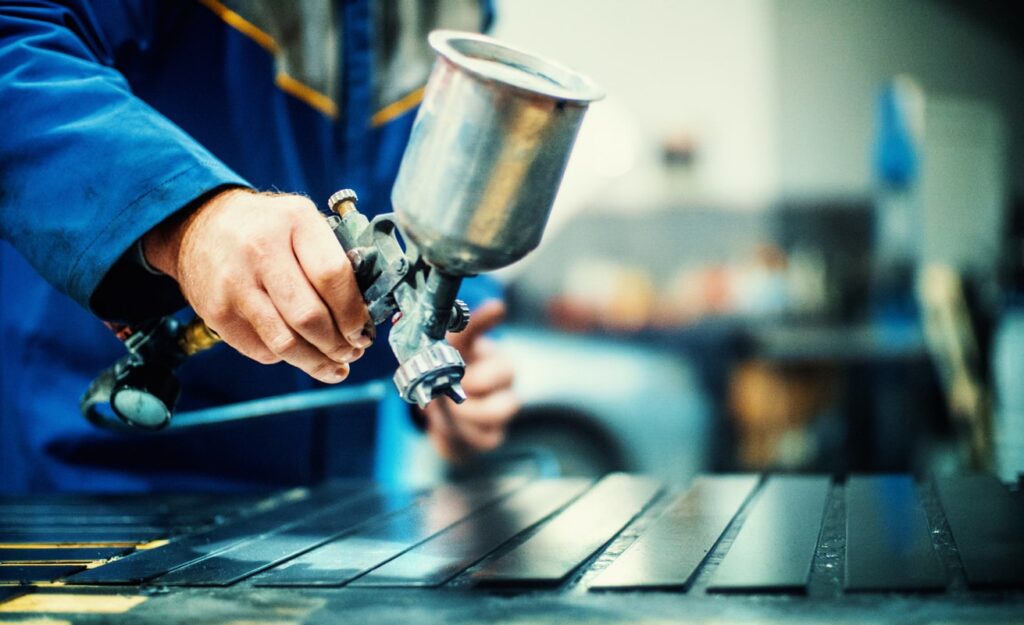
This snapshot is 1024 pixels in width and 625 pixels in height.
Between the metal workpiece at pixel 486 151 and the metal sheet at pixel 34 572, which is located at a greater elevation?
the metal workpiece at pixel 486 151

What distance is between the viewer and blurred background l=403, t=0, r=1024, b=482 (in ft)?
11.4

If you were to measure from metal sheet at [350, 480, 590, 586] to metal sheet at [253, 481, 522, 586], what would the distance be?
0.02 meters

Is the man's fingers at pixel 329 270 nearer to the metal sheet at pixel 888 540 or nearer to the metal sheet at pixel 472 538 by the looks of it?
the metal sheet at pixel 472 538

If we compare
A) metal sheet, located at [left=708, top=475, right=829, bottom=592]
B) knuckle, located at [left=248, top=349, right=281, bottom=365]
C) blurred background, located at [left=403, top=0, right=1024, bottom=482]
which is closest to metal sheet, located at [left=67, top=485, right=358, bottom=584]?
knuckle, located at [left=248, top=349, right=281, bottom=365]

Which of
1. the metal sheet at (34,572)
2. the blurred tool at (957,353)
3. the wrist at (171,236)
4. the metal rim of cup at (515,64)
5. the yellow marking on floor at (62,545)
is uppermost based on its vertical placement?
the metal rim of cup at (515,64)

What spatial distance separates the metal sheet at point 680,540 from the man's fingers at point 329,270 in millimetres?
276

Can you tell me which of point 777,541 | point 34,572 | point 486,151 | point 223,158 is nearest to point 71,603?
point 34,572

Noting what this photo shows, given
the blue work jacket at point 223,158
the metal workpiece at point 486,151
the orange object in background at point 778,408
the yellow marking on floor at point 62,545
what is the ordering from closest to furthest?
the metal workpiece at point 486,151 → the yellow marking on floor at point 62,545 → the blue work jacket at point 223,158 → the orange object in background at point 778,408

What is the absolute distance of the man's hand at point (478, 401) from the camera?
4.52ft

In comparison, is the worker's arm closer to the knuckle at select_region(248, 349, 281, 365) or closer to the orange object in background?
the knuckle at select_region(248, 349, 281, 365)

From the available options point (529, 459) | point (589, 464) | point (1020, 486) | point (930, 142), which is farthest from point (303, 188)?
point (930, 142)

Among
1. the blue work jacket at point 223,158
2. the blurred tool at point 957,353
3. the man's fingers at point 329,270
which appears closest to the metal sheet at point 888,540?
the man's fingers at point 329,270

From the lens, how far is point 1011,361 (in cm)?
322

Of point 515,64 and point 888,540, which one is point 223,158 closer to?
point 515,64
